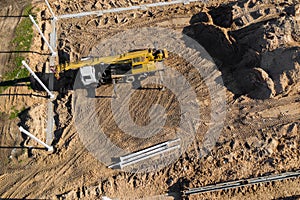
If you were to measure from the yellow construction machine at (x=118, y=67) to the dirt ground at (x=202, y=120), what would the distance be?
3.20 feet

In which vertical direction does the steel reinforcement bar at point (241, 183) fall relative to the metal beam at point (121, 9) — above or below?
below

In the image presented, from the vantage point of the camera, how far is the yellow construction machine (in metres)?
15.5

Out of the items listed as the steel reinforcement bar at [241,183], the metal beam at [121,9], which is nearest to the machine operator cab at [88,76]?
the metal beam at [121,9]

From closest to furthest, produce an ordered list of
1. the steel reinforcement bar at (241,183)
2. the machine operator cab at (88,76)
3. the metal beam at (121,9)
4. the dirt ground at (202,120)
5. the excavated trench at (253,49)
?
the steel reinforcement bar at (241,183) → the dirt ground at (202,120) → the excavated trench at (253,49) → the machine operator cab at (88,76) → the metal beam at (121,9)

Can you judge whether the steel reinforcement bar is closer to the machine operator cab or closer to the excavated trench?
the excavated trench

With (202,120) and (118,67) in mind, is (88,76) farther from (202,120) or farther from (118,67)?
(202,120)

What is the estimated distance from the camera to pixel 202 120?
49.5 ft

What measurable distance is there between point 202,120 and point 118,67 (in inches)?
226

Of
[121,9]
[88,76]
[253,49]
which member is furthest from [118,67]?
[253,49]

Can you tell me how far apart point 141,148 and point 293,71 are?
9010mm

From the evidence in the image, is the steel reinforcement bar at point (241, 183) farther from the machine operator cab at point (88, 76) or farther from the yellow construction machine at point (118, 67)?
the machine operator cab at point (88, 76)

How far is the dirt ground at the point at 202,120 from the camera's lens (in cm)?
1374

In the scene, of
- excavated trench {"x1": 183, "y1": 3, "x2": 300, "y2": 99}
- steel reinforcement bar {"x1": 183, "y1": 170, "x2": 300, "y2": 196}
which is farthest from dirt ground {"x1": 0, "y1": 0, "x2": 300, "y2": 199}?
steel reinforcement bar {"x1": 183, "y1": 170, "x2": 300, "y2": 196}

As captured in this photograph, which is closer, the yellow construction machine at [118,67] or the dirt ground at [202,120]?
the dirt ground at [202,120]
